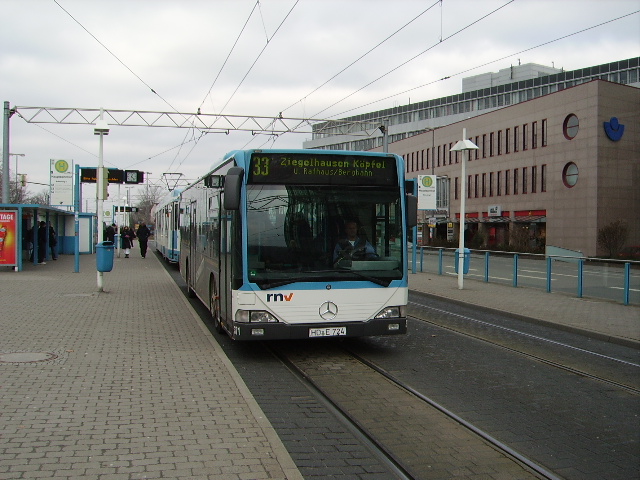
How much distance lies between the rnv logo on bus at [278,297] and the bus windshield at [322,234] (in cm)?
13

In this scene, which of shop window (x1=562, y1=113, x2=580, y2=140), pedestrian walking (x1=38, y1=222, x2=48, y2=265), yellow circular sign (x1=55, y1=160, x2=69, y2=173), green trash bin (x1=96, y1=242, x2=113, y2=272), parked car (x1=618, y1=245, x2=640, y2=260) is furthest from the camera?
shop window (x1=562, y1=113, x2=580, y2=140)

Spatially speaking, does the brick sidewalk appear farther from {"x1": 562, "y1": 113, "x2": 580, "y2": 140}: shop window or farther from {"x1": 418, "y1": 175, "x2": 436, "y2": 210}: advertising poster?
{"x1": 562, "y1": 113, "x2": 580, "y2": 140}: shop window

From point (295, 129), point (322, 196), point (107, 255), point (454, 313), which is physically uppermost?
point (295, 129)

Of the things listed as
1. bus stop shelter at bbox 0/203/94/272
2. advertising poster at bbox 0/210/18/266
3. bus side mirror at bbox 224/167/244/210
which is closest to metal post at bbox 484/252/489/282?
bus side mirror at bbox 224/167/244/210

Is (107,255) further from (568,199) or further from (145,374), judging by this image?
(568,199)

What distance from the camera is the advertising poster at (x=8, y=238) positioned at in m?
22.0

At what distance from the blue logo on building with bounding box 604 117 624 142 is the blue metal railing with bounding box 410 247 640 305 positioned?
29183mm

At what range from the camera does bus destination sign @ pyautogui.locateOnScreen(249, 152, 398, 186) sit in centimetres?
849

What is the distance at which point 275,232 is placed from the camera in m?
8.35

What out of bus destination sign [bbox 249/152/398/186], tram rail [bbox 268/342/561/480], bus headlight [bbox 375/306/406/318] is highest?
bus destination sign [bbox 249/152/398/186]

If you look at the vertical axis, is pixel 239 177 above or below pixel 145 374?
above

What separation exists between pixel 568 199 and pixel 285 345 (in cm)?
4516

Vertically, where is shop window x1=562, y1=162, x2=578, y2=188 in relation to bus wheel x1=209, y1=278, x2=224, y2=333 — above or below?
above

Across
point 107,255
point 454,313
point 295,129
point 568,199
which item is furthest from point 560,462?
point 568,199
